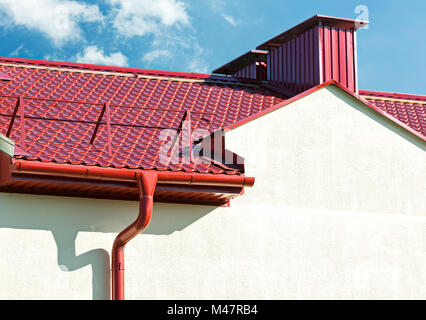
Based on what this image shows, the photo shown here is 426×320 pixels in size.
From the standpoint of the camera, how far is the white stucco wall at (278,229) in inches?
428

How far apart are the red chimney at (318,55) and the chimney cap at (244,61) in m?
0.79

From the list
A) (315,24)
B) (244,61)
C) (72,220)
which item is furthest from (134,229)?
(244,61)

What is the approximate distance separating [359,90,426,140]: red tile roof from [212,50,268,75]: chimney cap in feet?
7.84

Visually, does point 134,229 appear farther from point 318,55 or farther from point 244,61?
point 244,61

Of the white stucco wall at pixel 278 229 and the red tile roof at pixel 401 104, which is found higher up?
the red tile roof at pixel 401 104

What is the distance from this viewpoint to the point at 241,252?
11.8 meters

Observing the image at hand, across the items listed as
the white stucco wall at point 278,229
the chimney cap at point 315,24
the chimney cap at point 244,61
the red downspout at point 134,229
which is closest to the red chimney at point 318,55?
the chimney cap at point 315,24

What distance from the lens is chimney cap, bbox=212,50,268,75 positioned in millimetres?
17609

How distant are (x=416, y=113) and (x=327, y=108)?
11.5ft

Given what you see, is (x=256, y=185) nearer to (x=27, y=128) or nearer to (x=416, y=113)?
(x=27, y=128)

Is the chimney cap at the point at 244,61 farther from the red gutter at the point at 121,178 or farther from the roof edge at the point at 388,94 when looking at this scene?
the red gutter at the point at 121,178

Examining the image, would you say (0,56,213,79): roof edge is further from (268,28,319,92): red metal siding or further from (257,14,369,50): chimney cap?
(257,14,369,50): chimney cap
